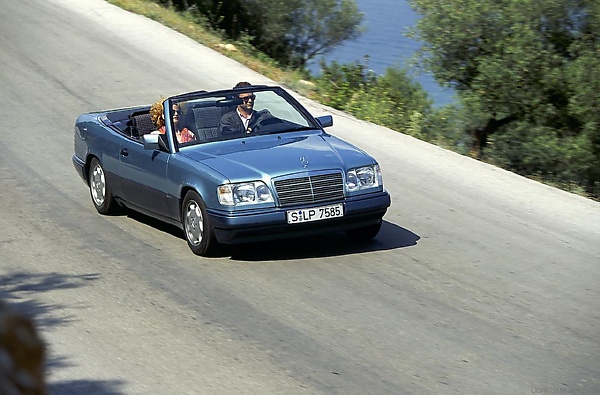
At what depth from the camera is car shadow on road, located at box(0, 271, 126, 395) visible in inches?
217

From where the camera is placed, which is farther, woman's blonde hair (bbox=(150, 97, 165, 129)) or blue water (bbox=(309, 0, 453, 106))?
blue water (bbox=(309, 0, 453, 106))

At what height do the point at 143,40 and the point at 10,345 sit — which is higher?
the point at 10,345

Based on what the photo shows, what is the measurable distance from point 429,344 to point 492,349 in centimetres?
40

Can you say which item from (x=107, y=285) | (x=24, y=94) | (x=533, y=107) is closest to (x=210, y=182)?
(x=107, y=285)

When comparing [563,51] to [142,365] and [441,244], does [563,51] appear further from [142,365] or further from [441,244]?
[142,365]

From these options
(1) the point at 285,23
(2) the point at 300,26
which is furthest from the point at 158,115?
(2) the point at 300,26

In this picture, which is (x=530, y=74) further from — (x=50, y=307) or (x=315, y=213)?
(x=50, y=307)

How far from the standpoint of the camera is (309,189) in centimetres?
851

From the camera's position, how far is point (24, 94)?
57.4 ft

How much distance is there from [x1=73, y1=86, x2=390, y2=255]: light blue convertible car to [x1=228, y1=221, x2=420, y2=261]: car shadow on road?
0.56ft

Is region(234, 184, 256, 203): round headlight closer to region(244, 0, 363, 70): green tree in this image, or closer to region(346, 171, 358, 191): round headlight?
region(346, 171, 358, 191): round headlight

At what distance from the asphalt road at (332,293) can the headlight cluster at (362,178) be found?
615 mm

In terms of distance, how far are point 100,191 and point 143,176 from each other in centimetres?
119

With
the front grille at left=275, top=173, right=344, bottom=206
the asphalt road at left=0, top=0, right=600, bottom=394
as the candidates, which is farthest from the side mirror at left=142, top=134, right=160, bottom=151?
the front grille at left=275, top=173, right=344, bottom=206
